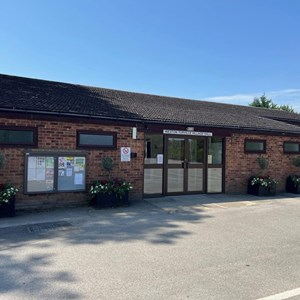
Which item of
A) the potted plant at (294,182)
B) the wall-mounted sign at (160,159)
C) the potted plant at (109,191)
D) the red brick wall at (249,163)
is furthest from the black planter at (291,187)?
the potted plant at (109,191)

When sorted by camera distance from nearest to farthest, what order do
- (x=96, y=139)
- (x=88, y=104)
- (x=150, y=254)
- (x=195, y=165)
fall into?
(x=150, y=254) → (x=96, y=139) → (x=88, y=104) → (x=195, y=165)

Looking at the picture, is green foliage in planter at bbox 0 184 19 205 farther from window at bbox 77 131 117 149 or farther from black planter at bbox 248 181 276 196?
black planter at bbox 248 181 276 196

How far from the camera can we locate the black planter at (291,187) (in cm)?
1338

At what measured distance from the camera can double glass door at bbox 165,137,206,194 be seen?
11.4m

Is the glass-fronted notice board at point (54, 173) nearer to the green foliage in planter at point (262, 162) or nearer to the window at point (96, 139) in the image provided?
the window at point (96, 139)

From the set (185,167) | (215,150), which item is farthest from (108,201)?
(215,150)

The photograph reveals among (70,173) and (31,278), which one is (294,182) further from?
(31,278)

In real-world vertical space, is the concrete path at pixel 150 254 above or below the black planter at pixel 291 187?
below

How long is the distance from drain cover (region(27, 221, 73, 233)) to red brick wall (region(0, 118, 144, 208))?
1830 mm

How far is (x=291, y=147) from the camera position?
46.5 feet

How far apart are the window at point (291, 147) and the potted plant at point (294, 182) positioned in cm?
44

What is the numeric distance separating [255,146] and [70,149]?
7.59 meters

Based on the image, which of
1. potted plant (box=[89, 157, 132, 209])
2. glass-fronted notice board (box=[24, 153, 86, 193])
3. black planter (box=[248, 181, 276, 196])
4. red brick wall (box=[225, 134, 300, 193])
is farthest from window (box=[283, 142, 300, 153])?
glass-fronted notice board (box=[24, 153, 86, 193])

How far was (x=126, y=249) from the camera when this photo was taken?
562 cm
